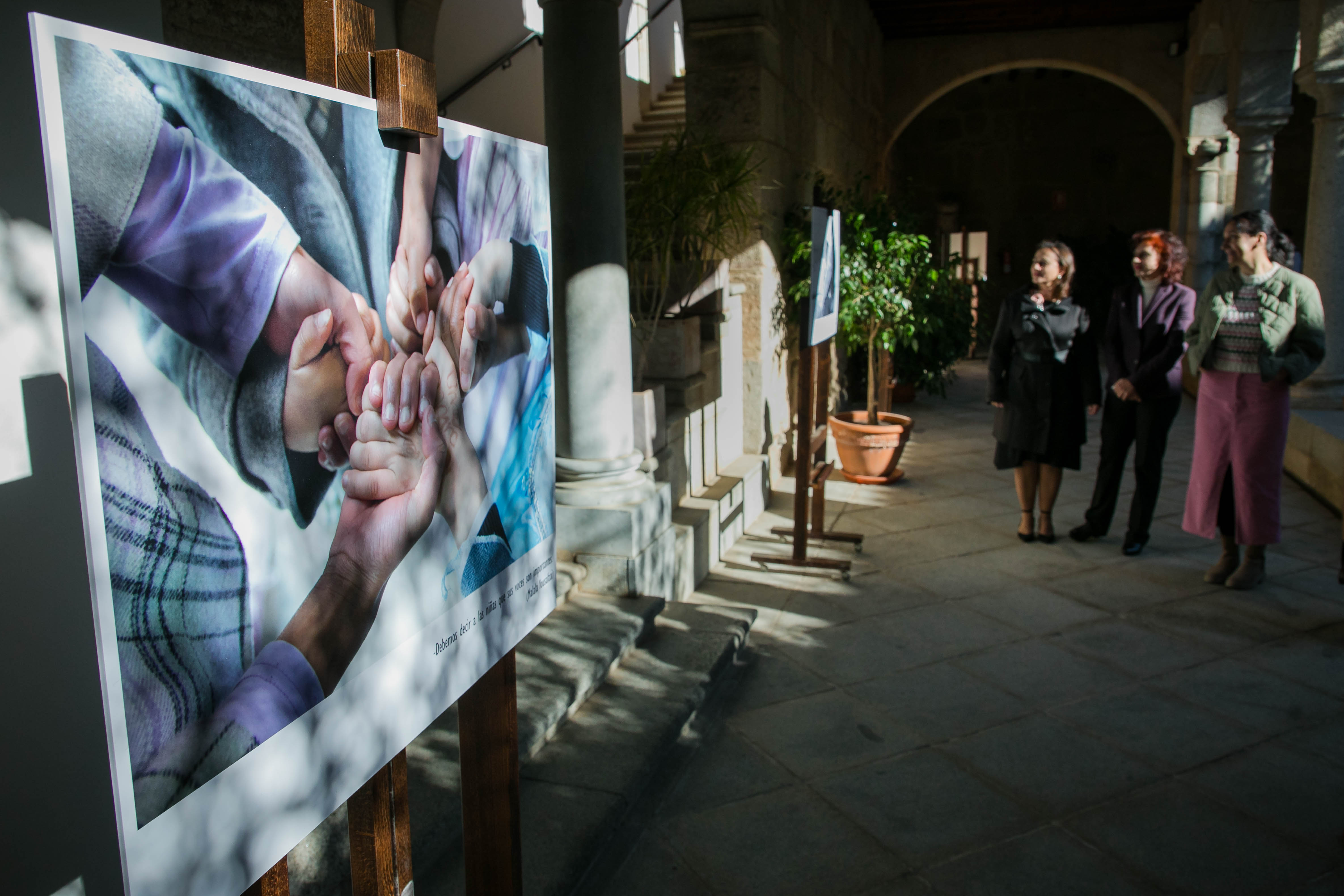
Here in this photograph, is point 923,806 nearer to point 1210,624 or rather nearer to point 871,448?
point 1210,624

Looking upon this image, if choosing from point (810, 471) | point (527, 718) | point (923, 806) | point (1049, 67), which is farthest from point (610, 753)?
point (1049, 67)

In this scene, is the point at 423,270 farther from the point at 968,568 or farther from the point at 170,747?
the point at 968,568

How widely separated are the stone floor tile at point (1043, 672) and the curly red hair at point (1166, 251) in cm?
176

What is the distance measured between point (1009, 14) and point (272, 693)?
10326 mm

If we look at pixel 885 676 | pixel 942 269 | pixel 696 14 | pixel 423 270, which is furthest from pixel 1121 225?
pixel 423 270

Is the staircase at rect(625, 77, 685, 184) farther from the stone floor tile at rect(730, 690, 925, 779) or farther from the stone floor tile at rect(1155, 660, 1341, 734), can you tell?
the stone floor tile at rect(1155, 660, 1341, 734)

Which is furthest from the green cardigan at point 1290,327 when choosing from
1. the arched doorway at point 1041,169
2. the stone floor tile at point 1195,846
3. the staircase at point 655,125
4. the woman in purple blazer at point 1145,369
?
the arched doorway at point 1041,169

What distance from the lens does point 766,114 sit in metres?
5.05

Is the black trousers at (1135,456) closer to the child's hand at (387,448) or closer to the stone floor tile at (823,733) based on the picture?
the stone floor tile at (823,733)

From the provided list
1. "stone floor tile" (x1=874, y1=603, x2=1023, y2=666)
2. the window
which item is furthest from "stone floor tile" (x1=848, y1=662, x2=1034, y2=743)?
the window

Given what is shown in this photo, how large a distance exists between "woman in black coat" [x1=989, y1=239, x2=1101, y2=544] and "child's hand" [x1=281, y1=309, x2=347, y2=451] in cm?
364

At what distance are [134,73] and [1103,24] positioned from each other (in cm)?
1101

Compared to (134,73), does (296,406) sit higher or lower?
lower

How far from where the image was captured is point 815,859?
223 cm
